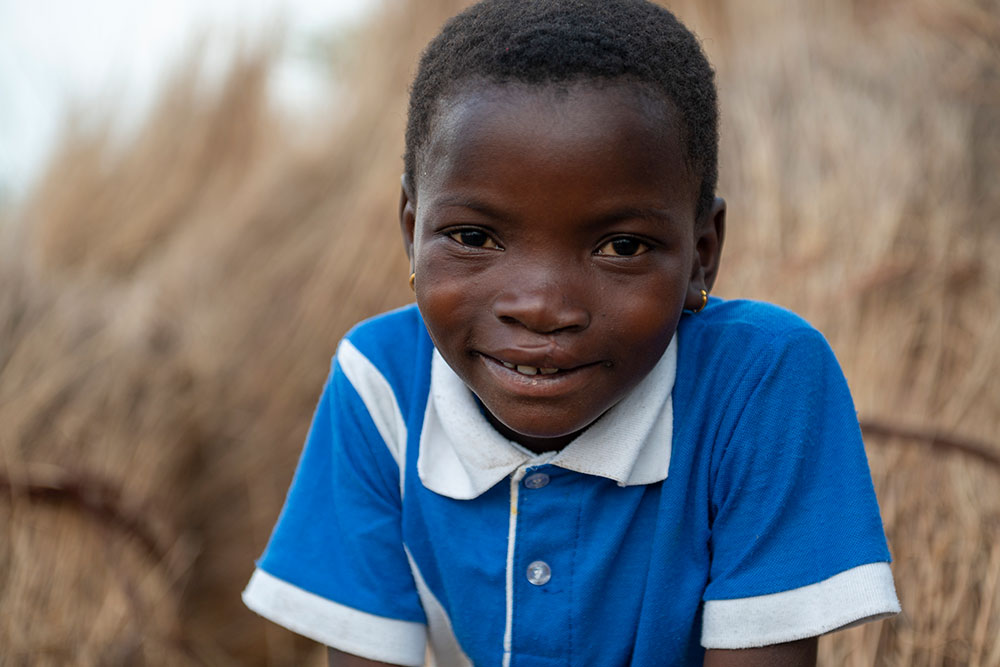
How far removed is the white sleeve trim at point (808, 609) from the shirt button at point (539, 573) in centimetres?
16

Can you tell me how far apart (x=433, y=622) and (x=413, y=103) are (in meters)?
0.52

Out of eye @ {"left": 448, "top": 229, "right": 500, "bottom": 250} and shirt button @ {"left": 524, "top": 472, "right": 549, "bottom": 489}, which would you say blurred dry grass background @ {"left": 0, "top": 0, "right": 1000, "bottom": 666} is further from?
eye @ {"left": 448, "top": 229, "right": 500, "bottom": 250}

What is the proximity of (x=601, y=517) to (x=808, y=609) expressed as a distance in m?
0.19

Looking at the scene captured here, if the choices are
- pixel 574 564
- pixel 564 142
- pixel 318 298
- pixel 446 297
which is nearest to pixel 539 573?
pixel 574 564

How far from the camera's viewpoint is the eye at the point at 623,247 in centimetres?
83

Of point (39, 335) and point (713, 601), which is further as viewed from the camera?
point (39, 335)

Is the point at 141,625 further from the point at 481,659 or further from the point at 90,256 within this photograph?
the point at 90,256

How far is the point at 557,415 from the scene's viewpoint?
33.7 inches

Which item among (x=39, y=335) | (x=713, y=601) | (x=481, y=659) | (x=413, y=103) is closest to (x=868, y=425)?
(x=713, y=601)

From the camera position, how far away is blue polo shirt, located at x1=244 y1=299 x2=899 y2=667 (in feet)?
2.91

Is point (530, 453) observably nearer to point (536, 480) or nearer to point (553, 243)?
point (536, 480)

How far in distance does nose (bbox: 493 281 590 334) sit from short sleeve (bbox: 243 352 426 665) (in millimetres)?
280

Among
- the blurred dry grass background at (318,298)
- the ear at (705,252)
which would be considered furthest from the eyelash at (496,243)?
the blurred dry grass background at (318,298)

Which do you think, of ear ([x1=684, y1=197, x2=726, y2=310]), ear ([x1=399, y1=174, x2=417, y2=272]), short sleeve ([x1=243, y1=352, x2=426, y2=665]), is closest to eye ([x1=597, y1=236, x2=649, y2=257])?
ear ([x1=684, y1=197, x2=726, y2=310])
